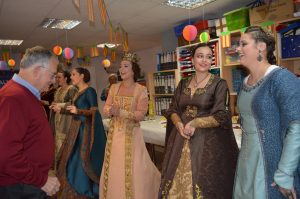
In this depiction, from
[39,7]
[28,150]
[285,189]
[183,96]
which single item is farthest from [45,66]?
[39,7]

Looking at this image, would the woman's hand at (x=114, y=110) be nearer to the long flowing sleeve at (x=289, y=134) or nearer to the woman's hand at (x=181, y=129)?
the woman's hand at (x=181, y=129)

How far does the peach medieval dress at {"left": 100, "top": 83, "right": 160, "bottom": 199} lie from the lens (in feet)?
7.25

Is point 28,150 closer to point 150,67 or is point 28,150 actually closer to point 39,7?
point 39,7

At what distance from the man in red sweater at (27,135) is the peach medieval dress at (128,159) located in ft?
3.22

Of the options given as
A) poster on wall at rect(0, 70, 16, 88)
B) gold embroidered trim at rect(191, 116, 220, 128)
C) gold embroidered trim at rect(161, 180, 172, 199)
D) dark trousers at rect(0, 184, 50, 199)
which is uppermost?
poster on wall at rect(0, 70, 16, 88)

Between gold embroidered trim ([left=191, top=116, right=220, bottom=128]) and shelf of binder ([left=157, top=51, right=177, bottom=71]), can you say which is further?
shelf of binder ([left=157, top=51, right=177, bottom=71])

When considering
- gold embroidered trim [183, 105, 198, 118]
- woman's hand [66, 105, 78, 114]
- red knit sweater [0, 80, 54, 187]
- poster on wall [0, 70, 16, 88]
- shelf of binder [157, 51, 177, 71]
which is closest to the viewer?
red knit sweater [0, 80, 54, 187]

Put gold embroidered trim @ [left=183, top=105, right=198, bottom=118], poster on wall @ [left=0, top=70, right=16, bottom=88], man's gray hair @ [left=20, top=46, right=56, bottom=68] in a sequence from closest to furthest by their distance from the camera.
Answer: man's gray hair @ [left=20, top=46, right=56, bottom=68] < gold embroidered trim @ [left=183, top=105, right=198, bottom=118] < poster on wall @ [left=0, top=70, right=16, bottom=88]

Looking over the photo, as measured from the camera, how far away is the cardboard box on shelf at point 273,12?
284 centimetres

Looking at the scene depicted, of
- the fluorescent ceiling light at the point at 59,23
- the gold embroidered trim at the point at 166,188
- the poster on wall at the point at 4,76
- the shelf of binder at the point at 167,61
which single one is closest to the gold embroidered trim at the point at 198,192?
the gold embroidered trim at the point at 166,188

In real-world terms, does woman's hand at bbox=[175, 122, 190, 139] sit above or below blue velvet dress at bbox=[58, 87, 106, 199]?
above

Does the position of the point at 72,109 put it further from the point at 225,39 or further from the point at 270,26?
the point at 270,26

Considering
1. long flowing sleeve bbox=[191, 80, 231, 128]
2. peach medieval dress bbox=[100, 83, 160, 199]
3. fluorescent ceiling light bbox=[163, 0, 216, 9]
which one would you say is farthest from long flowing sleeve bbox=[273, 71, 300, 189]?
fluorescent ceiling light bbox=[163, 0, 216, 9]

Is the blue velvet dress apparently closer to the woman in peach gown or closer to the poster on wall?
the woman in peach gown
